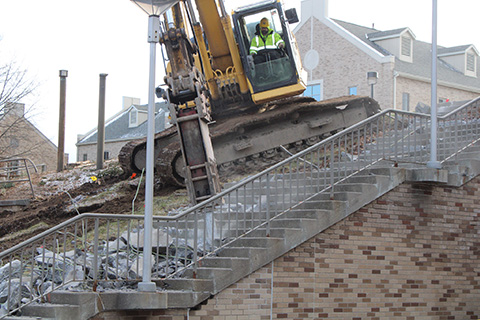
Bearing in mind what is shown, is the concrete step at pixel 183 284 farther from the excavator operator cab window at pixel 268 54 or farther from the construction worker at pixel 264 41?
the construction worker at pixel 264 41

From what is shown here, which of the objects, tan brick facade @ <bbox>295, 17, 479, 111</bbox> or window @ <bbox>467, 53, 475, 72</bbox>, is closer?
tan brick facade @ <bbox>295, 17, 479, 111</bbox>

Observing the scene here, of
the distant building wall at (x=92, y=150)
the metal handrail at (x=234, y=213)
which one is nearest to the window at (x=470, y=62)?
the distant building wall at (x=92, y=150)

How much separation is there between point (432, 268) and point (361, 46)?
2435 centimetres

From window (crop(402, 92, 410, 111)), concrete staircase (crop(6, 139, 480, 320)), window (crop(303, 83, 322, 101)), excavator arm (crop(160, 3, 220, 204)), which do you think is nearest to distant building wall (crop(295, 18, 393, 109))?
window (crop(303, 83, 322, 101))

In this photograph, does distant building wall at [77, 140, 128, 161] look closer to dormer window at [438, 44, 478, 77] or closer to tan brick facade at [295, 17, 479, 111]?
tan brick facade at [295, 17, 479, 111]

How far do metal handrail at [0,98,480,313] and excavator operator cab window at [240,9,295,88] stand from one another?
479 cm

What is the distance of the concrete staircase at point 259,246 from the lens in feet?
30.5

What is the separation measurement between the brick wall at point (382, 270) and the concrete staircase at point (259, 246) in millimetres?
184

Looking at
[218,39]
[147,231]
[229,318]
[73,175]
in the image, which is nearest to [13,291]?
[147,231]

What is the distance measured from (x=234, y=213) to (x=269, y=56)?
23.8 feet

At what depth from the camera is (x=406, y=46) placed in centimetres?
3756

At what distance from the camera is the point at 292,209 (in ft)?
37.6

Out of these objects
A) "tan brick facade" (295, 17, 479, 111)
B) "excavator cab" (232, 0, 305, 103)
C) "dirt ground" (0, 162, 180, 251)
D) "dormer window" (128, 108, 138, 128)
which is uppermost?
"tan brick facade" (295, 17, 479, 111)

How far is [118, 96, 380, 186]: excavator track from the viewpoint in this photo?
17.9 m
